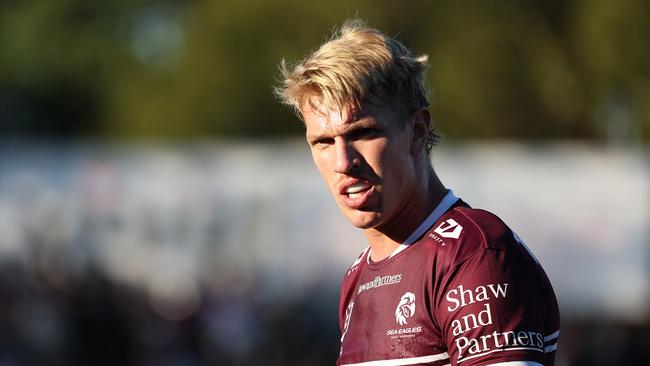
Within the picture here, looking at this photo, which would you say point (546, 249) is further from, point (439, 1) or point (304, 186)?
point (439, 1)

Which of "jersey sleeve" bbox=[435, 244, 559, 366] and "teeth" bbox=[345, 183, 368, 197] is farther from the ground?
"teeth" bbox=[345, 183, 368, 197]

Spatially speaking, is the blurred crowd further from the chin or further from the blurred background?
the chin

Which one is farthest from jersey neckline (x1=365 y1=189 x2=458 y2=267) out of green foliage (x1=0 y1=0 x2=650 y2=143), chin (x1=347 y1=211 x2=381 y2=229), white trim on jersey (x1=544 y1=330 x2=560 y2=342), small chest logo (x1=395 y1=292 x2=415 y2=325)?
green foliage (x1=0 y1=0 x2=650 y2=143)

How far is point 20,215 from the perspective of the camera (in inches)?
810

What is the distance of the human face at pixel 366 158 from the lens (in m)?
3.67

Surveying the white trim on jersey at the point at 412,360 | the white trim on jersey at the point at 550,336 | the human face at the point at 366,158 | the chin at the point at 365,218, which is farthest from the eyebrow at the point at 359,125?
the white trim on jersey at the point at 550,336

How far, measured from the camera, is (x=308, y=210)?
19.2 meters

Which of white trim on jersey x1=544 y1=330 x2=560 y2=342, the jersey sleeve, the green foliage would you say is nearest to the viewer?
the jersey sleeve

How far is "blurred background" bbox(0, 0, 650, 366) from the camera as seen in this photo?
1753 cm

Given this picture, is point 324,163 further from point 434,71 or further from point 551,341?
point 434,71

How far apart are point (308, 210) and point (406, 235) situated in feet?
50.4

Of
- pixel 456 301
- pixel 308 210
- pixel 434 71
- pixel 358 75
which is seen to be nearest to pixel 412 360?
pixel 456 301

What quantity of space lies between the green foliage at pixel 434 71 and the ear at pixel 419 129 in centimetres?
1014

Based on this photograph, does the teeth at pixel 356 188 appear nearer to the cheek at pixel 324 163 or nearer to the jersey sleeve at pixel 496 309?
the cheek at pixel 324 163
